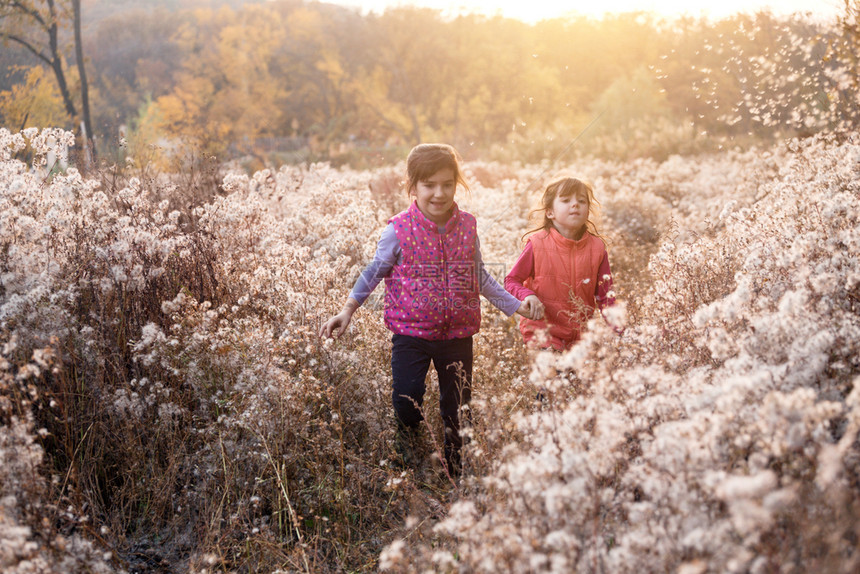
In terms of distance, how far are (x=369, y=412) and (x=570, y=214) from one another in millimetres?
1881

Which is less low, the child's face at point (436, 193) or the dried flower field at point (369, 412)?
the child's face at point (436, 193)

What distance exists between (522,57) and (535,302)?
3127cm

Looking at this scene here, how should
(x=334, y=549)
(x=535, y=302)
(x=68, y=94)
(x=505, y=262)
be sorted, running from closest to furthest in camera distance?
(x=334, y=549) < (x=535, y=302) < (x=505, y=262) < (x=68, y=94)

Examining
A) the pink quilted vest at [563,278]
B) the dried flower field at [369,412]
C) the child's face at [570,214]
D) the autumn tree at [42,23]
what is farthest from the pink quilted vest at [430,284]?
the autumn tree at [42,23]

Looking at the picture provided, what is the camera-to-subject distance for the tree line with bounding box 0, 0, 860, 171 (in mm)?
12102

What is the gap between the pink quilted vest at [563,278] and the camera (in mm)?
3887

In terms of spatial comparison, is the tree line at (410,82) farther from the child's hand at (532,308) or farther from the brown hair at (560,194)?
the child's hand at (532,308)

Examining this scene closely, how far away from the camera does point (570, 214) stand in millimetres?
3990

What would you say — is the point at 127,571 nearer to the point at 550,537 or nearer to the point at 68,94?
the point at 550,537

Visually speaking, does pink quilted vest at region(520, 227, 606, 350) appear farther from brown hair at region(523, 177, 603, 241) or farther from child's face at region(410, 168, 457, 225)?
child's face at region(410, 168, 457, 225)

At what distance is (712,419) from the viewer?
68.7 inches

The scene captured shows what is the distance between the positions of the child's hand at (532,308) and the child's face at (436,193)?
0.74m

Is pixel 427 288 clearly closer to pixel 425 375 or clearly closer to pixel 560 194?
pixel 425 375

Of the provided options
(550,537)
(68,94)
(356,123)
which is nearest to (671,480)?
(550,537)
